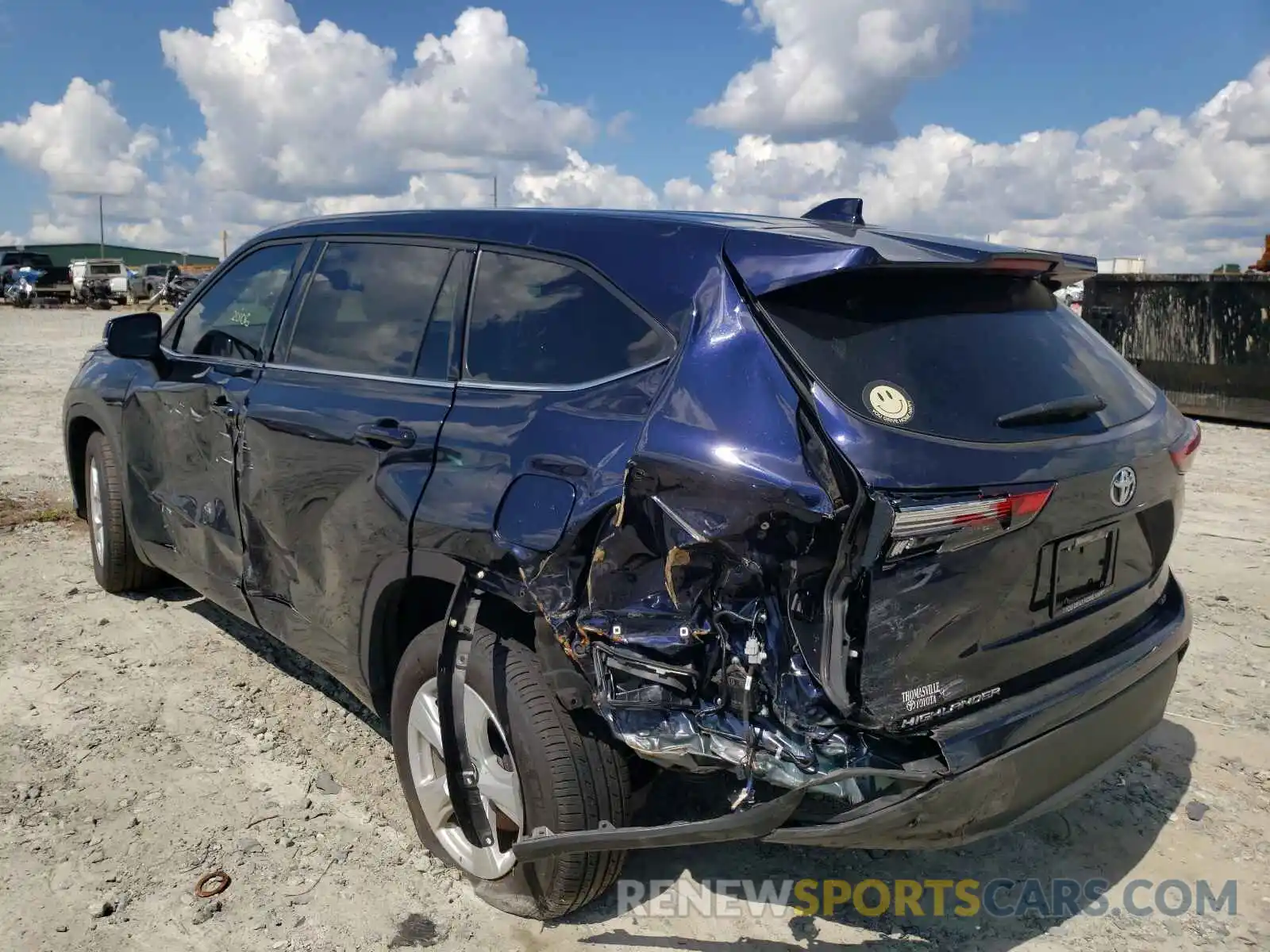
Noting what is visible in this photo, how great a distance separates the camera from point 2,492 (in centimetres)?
743

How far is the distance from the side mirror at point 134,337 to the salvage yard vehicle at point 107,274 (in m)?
36.5

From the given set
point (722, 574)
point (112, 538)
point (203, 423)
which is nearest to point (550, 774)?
point (722, 574)

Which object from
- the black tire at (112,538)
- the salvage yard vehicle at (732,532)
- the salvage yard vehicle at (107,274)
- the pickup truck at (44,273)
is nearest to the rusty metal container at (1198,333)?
the salvage yard vehicle at (732,532)

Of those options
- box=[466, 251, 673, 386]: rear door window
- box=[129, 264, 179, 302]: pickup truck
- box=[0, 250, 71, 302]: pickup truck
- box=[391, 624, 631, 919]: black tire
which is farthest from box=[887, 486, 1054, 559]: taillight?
box=[0, 250, 71, 302]: pickup truck

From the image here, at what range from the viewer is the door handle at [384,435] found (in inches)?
116

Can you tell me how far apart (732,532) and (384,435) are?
50.3 inches

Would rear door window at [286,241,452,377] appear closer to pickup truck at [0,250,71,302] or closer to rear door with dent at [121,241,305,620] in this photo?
rear door with dent at [121,241,305,620]

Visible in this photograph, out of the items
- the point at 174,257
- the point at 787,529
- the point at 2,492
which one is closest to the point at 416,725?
the point at 787,529

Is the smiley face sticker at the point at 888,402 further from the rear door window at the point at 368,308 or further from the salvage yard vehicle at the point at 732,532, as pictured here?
the rear door window at the point at 368,308

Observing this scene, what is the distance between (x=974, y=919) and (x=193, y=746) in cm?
278

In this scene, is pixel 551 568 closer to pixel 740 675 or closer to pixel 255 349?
pixel 740 675

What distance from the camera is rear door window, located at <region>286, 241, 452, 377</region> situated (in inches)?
125

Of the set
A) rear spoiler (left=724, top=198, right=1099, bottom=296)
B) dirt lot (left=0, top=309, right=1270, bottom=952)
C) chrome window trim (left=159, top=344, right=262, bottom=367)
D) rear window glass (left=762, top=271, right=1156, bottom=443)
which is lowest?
dirt lot (left=0, top=309, right=1270, bottom=952)

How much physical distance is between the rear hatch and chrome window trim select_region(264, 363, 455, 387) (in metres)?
1.12
